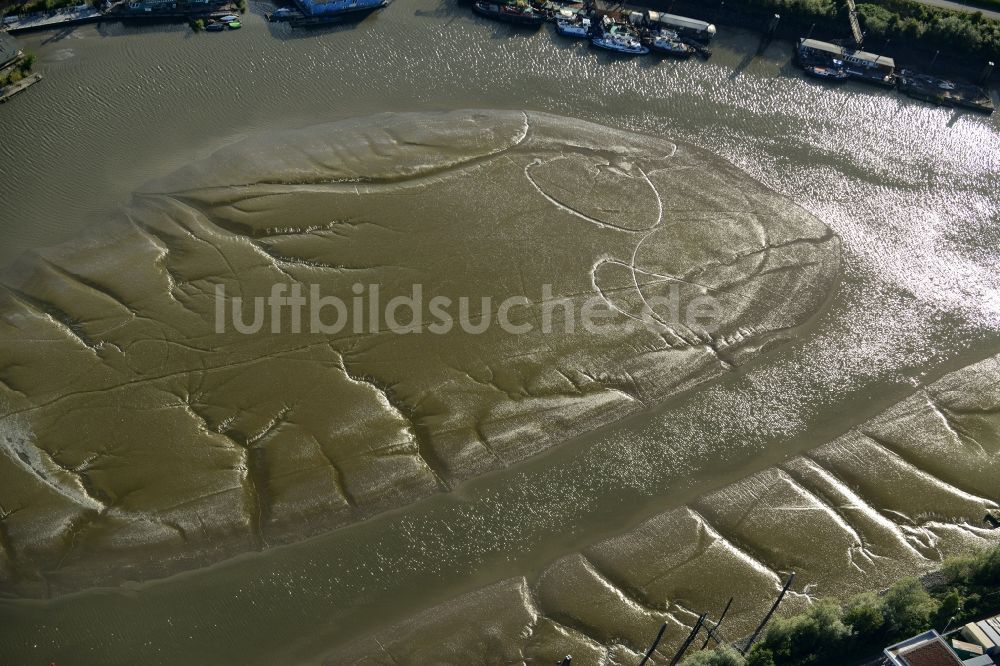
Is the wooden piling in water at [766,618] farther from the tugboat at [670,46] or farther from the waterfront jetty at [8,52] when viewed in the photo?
the waterfront jetty at [8,52]

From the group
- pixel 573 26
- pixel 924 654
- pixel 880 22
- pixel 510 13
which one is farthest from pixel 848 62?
pixel 924 654

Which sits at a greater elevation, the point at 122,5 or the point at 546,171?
the point at 122,5

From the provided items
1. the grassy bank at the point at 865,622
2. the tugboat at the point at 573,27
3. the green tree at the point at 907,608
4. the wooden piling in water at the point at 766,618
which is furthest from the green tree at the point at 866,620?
the tugboat at the point at 573,27

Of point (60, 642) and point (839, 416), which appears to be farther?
point (839, 416)

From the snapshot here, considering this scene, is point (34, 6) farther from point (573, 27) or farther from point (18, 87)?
point (573, 27)

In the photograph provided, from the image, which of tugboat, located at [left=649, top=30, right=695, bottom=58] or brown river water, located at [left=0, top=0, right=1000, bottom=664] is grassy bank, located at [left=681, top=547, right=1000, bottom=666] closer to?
brown river water, located at [left=0, top=0, right=1000, bottom=664]

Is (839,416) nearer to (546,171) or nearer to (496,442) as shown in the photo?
(496,442)

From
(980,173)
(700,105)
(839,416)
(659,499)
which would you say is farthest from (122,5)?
(980,173)

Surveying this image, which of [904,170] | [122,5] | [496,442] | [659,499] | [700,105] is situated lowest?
[659,499]
